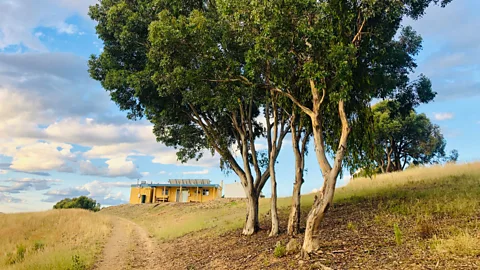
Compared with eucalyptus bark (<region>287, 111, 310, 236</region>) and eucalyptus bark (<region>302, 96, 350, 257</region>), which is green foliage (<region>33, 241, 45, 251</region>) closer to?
eucalyptus bark (<region>287, 111, 310, 236</region>)

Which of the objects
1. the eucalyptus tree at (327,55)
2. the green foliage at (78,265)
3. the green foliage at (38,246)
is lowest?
the green foliage at (38,246)

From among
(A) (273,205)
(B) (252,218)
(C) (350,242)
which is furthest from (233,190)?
(C) (350,242)

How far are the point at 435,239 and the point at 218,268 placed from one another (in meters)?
5.95

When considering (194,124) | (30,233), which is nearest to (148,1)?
(194,124)

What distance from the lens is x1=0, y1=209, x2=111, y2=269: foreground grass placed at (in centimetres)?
1245

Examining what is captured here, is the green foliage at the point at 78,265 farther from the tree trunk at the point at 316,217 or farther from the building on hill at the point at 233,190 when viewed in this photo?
the building on hill at the point at 233,190

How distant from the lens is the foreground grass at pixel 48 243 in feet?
40.8

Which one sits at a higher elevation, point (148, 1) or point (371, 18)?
point (148, 1)

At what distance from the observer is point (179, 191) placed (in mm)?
57875

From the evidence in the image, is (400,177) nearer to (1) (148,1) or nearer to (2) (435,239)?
(2) (435,239)

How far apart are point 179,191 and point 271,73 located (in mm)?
48953

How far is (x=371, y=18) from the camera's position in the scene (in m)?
10.7

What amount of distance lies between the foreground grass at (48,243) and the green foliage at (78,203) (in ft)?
136

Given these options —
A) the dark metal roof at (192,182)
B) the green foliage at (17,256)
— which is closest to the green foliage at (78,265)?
the green foliage at (17,256)
